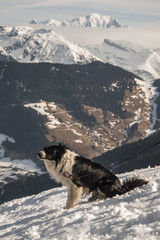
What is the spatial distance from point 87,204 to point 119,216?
4868 millimetres

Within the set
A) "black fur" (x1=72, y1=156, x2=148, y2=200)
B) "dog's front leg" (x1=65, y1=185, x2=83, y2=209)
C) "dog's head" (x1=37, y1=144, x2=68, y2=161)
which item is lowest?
"dog's front leg" (x1=65, y1=185, x2=83, y2=209)

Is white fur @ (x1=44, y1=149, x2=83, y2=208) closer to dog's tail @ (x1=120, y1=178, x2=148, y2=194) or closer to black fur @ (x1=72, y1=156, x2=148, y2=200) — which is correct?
black fur @ (x1=72, y1=156, x2=148, y2=200)

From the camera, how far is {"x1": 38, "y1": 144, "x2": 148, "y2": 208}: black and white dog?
18.8 m

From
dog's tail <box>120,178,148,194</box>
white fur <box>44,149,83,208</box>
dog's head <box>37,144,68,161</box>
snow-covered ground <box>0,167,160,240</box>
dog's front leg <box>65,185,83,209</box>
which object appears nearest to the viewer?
snow-covered ground <box>0,167,160,240</box>

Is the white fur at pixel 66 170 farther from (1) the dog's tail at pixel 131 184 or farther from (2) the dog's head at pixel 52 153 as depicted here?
(1) the dog's tail at pixel 131 184

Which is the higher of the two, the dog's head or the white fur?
the dog's head

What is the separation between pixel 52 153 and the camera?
18500mm

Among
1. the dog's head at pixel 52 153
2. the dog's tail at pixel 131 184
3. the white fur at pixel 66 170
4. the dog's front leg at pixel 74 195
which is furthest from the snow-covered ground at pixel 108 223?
the dog's head at pixel 52 153

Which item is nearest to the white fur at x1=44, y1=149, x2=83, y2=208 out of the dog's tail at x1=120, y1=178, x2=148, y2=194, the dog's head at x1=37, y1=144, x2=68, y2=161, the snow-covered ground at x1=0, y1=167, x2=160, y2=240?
the dog's head at x1=37, y1=144, x2=68, y2=161

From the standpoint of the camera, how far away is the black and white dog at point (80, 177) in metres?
18.8

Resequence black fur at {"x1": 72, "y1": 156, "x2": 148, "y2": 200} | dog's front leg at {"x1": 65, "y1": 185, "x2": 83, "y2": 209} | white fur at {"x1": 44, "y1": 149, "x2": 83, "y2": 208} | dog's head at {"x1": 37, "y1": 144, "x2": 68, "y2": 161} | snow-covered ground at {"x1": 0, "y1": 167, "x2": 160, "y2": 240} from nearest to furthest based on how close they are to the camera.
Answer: snow-covered ground at {"x1": 0, "y1": 167, "x2": 160, "y2": 240}
dog's head at {"x1": 37, "y1": 144, "x2": 68, "y2": 161}
white fur at {"x1": 44, "y1": 149, "x2": 83, "y2": 208}
black fur at {"x1": 72, "y1": 156, "x2": 148, "y2": 200}
dog's front leg at {"x1": 65, "y1": 185, "x2": 83, "y2": 209}

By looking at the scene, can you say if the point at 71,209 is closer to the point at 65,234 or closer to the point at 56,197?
the point at 65,234

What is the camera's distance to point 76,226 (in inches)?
558

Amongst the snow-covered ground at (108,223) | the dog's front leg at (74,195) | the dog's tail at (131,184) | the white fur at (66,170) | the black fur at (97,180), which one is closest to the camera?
the snow-covered ground at (108,223)
